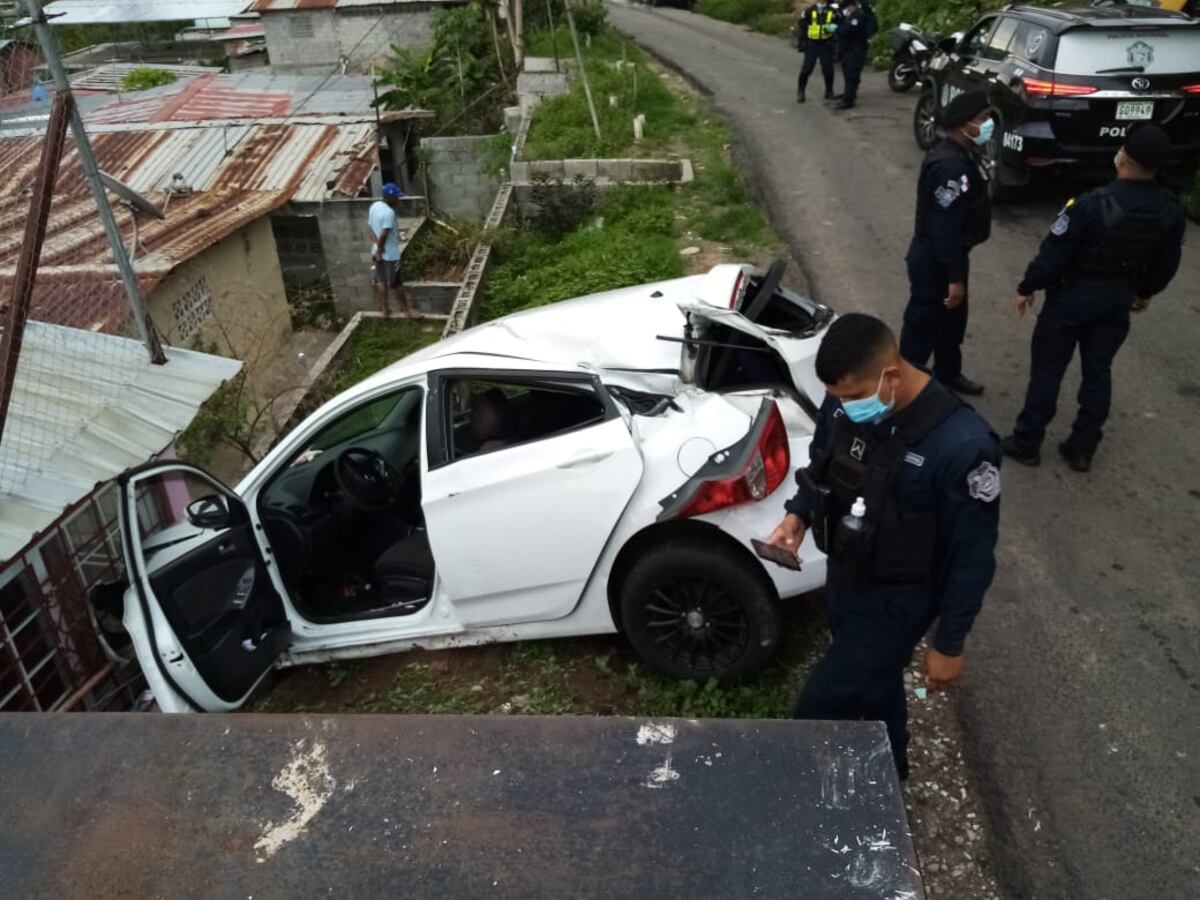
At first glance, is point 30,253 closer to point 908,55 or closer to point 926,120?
point 926,120

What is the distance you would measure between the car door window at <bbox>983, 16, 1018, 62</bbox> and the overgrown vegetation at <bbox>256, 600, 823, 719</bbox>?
6868 mm

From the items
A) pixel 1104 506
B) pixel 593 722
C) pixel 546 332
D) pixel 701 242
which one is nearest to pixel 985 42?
pixel 701 242

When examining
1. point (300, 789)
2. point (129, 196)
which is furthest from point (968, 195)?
point (129, 196)

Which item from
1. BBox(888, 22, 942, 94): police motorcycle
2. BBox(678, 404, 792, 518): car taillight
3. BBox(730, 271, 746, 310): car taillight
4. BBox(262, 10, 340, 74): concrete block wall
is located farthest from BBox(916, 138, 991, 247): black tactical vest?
BBox(262, 10, 340, 74): concrete block wall

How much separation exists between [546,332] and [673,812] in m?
2.70

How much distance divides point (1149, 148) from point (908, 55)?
10537 millimetres

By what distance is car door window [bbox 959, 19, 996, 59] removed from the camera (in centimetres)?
905

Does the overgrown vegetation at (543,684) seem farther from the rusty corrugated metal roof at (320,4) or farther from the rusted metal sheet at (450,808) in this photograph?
the rusty corrugated metal roof at (320,4)

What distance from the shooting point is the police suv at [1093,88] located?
7.46 metres

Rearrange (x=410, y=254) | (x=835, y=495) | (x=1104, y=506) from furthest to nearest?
(x=410, y=254) < (x=1104, y=506) < (x=835, y=495)

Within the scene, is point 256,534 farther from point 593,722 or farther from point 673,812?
point 673,812

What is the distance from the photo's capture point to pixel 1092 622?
12.5ft

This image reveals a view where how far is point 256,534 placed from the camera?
389 centimetres

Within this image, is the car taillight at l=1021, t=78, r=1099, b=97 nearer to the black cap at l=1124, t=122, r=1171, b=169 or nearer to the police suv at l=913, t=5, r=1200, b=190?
the police suv at l=913, t=5, r=1200, b=190
